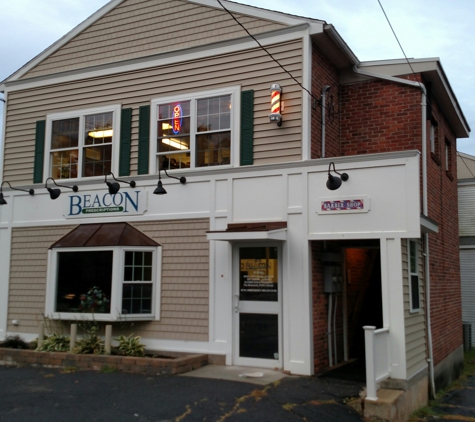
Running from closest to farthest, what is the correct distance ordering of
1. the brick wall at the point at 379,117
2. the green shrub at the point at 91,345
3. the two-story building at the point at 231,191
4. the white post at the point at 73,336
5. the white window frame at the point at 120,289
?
the two-story building at the point at 231,191 → the green shrub at the point at 91,345 → the white post at the point at 73,336 → the white window frame at the point at 120,289 → the brick wall at the point at 379,117

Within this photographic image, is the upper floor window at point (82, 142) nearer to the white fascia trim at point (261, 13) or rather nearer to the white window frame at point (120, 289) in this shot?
the white window frame at point (120, 289)

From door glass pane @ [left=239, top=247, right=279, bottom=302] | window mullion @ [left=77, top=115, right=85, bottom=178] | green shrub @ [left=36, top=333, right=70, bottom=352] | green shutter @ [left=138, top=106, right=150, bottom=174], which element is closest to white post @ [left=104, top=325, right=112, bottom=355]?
green shrub @ [left=36, top=333, right=70, bottom=352]

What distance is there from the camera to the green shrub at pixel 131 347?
1022cm

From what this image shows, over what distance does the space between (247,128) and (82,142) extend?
3.90 metres

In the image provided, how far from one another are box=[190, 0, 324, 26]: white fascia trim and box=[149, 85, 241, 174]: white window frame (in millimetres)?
1404

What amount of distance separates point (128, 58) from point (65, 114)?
191cm

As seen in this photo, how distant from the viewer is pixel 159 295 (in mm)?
10766

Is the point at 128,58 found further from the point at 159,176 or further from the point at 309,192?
the point at 309,192

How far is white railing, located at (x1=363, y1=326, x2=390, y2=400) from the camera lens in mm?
7527

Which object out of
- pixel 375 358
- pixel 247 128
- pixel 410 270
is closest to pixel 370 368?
pixel 375 358

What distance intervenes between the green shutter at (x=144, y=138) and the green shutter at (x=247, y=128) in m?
2.11

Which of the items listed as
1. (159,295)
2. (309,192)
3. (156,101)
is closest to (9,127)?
(156,101)

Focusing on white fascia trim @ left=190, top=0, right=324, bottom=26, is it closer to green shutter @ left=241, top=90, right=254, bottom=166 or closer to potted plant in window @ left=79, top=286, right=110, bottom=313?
green shutter @ left=241, top=90, right=254, bottom=166

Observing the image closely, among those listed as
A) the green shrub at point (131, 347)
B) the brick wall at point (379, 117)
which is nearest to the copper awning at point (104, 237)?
the green shrub at point (131, 347)
